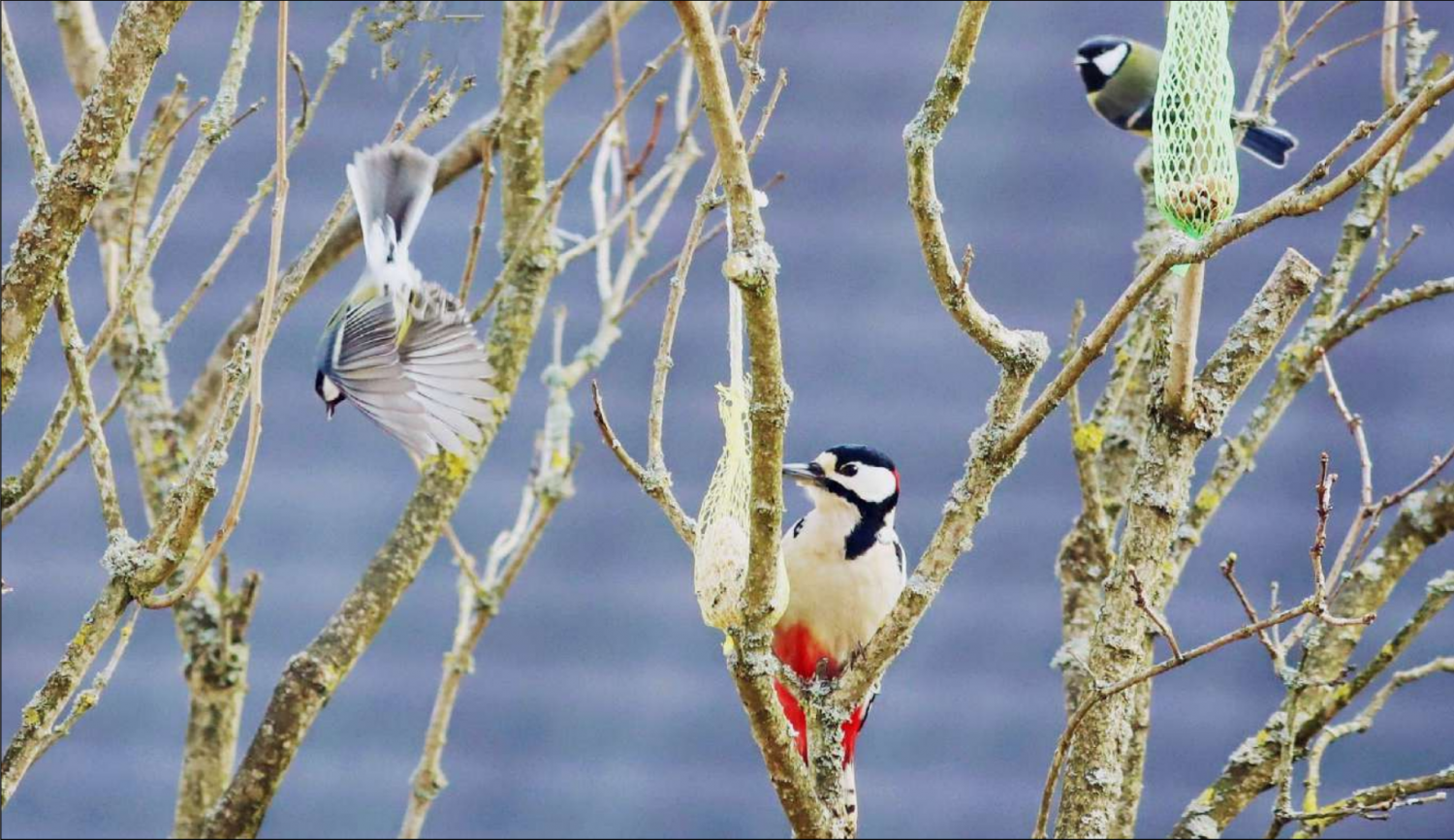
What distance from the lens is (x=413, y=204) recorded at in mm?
2910

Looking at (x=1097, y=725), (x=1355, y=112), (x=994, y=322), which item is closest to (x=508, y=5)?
(x=994, y=322)

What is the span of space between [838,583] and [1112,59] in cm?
181

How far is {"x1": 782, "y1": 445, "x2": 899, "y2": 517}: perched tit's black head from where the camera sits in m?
3.39

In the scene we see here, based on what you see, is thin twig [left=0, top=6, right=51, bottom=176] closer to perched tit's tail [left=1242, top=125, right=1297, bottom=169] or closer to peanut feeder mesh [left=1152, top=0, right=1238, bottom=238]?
peanut feeder mesh [left=1152, top=0, right=1238, bottom=238]

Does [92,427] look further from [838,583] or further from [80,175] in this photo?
[838,583]

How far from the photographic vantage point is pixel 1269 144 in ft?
12.6

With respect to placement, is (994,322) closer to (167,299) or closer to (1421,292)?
(1421,292)

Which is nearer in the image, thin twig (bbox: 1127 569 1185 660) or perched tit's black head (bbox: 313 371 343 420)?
thin twig (bbox: 1127 569 1185 660)

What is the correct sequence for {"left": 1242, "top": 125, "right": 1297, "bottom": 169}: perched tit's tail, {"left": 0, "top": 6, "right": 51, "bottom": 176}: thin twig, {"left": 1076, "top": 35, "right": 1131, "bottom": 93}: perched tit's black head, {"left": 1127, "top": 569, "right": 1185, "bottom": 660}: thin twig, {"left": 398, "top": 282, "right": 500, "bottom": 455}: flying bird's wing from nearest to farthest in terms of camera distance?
1. {"left": 1127, "top": 569, "right": 1185, "bottom": 660}: thin twig
2. {"left": 0, "top": 6, "right": 51, "bottom": 176}: thin twig
3. {"left": 398, "top": 282, "right": 500, "bottom": 455}: flying bird's wing
4. {"left": 1242, "top": 125, "right": 1297, "bottom": 169}: perched tit's tail
5. {"left": 1076, "top": 35, "right": 1131, "bottom": 93}: perched tit's black head

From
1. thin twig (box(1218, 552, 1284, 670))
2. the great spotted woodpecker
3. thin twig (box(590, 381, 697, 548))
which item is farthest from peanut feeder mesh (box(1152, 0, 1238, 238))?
the great spotted woodpecker

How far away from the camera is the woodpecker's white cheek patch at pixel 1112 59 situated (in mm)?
4441

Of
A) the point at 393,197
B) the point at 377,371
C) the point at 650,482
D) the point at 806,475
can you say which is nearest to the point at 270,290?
the point at 650,482

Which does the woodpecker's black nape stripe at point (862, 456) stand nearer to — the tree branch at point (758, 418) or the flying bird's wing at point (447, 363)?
the flying bird's wing at point (447, 363)

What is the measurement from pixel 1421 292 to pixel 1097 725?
739 millimetres
